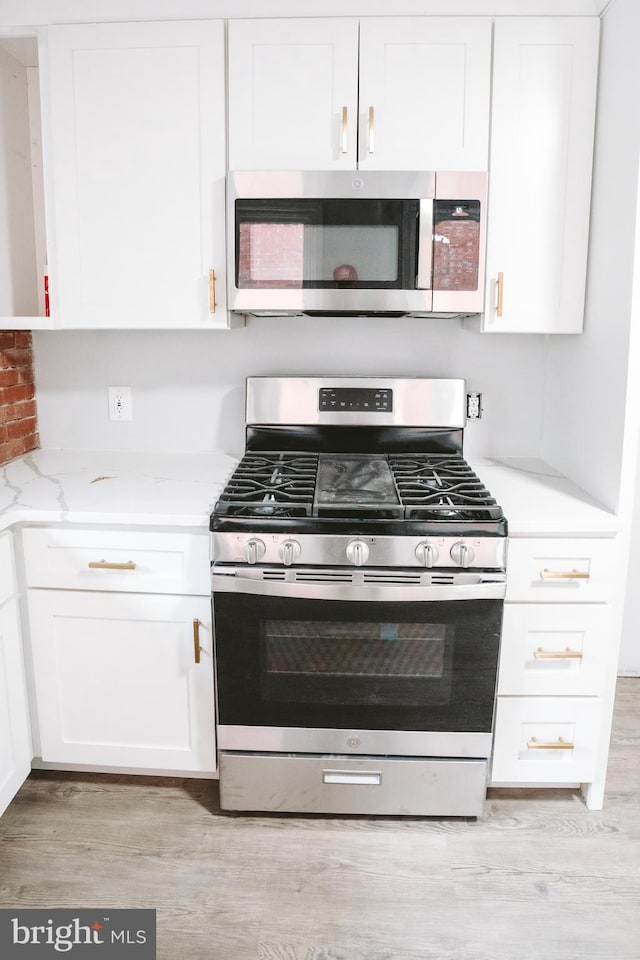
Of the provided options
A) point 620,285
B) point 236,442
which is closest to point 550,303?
point 620,285

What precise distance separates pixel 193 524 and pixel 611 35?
1.66 meters

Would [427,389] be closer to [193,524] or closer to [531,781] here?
[193,524]

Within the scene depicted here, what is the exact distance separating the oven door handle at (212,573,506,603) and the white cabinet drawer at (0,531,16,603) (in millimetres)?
627

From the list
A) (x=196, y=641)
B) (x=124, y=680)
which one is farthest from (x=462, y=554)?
(x=124, y=680)

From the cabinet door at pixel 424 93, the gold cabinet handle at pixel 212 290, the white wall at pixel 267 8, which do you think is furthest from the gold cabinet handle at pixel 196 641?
the white wall at pixel 267 8

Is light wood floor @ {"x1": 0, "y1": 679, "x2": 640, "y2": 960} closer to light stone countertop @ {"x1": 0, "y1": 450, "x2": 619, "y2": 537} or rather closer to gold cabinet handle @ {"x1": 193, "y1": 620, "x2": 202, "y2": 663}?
gold cabinet handle @ {"x1": 193, "y1": 620, "x2": 202, "y2": 663}

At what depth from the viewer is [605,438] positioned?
6.40 feet

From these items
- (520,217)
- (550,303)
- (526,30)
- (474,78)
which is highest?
(526,30)

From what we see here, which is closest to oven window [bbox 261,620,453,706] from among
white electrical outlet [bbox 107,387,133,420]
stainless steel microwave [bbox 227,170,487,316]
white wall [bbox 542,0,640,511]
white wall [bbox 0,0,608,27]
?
white wall [bbox 542,0,640,511]

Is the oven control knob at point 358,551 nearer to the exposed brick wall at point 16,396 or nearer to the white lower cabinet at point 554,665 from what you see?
the white lower cabinet at point 554,665

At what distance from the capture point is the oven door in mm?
1800

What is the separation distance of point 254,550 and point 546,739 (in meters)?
0.97

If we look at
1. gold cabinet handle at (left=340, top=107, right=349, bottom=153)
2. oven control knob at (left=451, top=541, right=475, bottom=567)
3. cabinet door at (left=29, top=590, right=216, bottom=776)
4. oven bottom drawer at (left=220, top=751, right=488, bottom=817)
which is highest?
gold cabinet handle at (left=340, top=107, right=349, bottom=153)

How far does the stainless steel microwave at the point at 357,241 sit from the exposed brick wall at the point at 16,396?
84 centimetres
